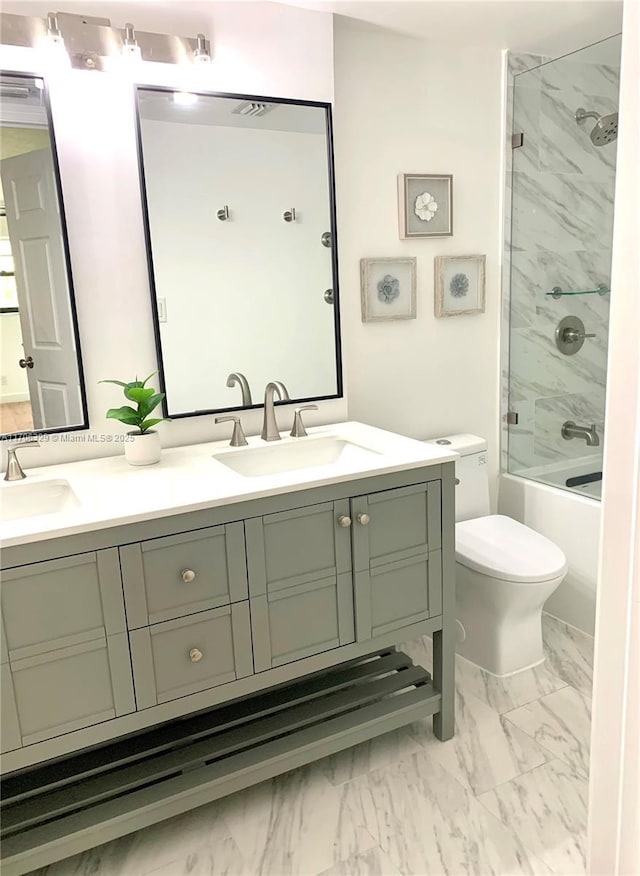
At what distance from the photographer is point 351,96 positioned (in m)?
2.41

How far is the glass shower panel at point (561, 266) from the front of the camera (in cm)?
271

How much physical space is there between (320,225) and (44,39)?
3.22 ft

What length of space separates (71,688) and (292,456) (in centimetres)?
98

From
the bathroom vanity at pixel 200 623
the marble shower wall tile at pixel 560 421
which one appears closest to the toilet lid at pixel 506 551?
the bathroom vanity at pixel 200 623

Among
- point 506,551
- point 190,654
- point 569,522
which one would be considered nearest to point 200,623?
point 190,654

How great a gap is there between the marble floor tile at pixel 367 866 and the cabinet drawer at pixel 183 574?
2.32 ft

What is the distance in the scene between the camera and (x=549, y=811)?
1834mm

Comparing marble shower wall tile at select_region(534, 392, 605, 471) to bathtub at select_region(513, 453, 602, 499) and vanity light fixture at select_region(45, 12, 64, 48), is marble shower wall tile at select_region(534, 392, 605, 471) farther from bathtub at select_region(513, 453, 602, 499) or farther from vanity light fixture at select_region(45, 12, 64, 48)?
vanity light fixture at select_region(45, 12, 64, 48)

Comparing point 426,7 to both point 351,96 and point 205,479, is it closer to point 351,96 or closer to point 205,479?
point 351,96

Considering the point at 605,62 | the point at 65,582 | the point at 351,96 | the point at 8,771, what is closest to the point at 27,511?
the point at 65,582

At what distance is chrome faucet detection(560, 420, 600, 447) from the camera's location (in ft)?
9.33

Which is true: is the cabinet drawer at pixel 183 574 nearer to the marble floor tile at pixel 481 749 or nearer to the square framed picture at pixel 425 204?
the marble floor tile at pixel 481 749

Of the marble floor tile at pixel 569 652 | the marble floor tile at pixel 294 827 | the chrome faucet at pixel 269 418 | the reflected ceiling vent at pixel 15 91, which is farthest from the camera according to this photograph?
the marble floor tile at pixel 569 652

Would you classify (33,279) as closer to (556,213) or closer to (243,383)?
(243,383)
